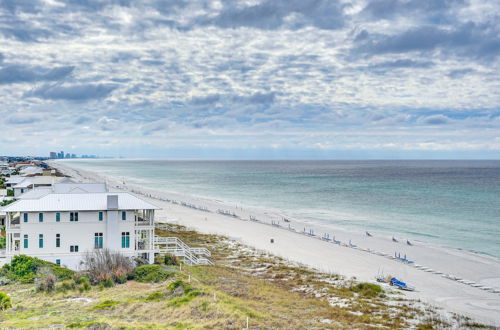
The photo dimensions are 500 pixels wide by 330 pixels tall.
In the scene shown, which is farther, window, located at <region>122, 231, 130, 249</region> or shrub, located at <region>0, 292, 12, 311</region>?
window, located at <region>122, 231, 130, 249</region>

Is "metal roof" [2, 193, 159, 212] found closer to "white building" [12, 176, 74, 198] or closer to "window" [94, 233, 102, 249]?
"window" [94, 233, 102, 249]

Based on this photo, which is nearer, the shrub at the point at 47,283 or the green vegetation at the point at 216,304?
the green vegetation at the point at 216,304

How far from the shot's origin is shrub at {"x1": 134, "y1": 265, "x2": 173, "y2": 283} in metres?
30.6

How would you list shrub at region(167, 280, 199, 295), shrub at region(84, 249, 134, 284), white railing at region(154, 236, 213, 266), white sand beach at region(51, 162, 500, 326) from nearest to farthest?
shrub at region(167, 280, 199, 295)
shrub at region(84, 249, 134, 284)
white sand beach at region(51, 162, 500, 326)
white railing at region(154, 236, 213, 266)

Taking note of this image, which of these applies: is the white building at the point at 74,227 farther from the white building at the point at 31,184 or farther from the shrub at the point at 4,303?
the white building at the point at 31,184

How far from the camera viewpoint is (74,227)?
35062 millimetres

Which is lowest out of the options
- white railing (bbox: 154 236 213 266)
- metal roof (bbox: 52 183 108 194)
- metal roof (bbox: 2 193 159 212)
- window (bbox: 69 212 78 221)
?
white railing (bbox: 154 236 213 266)

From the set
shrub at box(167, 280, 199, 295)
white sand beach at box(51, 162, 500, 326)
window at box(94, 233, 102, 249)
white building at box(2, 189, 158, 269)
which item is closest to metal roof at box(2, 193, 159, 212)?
white building at box(2, 189, 158, 269)

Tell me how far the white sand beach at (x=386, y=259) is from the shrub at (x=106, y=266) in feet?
60.8

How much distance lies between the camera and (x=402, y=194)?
115 m

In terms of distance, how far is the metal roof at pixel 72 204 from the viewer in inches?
1344

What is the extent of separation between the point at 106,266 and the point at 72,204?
7.28 m

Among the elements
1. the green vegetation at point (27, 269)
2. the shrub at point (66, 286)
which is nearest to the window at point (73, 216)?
the green vegetation at point (27, 269)

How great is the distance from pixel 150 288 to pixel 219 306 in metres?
8.05
